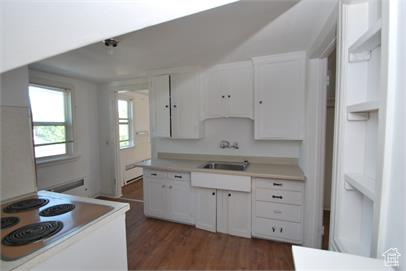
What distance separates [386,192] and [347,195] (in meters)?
0.38

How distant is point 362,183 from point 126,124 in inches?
174

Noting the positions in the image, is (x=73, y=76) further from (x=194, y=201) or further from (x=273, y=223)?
(x=273, y=223)

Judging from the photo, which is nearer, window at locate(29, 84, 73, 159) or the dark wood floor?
window at locate(29, 84, 73, 159)

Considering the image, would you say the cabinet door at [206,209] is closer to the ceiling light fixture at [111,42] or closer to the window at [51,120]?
the ceiling light fixture at [111,42]

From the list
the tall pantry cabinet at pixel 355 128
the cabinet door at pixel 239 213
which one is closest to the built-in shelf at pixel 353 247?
the tall pantry cabinet at pixel 355 128

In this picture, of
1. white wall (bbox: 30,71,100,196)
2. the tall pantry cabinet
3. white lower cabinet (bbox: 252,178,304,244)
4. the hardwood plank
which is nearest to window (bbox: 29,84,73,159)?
white wall (bbox: 30,71,100,196)

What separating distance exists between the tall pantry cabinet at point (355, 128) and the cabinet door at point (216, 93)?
5.36ft

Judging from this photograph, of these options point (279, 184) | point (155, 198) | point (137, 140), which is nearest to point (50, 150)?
point (155, 198)

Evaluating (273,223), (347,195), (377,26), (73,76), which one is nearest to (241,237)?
(273,223)

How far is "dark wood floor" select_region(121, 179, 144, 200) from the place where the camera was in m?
3.73

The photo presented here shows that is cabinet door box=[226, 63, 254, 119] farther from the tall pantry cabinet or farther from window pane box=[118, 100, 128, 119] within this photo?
window pane box=[118, 100, 128, 119]

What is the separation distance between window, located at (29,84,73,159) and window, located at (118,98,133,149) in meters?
1.18

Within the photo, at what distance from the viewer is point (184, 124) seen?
282cm

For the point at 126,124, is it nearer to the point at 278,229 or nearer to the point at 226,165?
the point at 226,165
